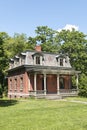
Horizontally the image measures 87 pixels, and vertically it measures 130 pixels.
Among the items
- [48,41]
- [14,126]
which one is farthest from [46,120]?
[48,41]

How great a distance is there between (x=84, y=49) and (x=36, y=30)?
12.3 metres

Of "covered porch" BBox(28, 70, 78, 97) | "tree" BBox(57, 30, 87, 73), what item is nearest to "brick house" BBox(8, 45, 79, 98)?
"covered porch" BBox(28, 70, 78, 97)

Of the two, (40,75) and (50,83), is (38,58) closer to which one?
(40,75)

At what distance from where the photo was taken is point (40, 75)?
39344 millimetres

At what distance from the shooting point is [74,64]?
5497 cm

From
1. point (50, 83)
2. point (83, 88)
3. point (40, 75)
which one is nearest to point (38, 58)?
point (40, 75)

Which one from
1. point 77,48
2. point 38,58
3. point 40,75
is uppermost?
point 77,48

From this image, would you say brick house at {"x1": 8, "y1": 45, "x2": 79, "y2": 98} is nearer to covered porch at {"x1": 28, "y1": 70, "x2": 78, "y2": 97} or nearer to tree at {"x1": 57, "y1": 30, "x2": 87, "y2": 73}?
covered porch at {"x1": 28, "y1": 70, "x2": 78, "y2": 97}

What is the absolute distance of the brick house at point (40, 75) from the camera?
37.0 meters

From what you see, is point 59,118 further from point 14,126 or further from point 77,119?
point 14,126

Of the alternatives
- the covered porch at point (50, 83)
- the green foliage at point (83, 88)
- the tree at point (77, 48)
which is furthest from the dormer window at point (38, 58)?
the tree at point (77, 48)

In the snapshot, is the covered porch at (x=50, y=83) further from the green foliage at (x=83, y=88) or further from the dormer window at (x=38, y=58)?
the dormer window at (x=38, y=58)

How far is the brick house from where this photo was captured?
121 ft

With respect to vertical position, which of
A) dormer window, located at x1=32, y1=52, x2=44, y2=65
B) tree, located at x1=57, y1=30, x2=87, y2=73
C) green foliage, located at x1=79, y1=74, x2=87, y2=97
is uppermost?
tree, located at x1=57, y1=30, x2=87, y2=73
